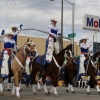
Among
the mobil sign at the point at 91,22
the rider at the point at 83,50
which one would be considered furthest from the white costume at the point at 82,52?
the mobil sign at the point at 91,22

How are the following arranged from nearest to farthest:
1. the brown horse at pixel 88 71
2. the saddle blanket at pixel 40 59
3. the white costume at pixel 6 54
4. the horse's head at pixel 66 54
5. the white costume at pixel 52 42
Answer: the horse's head at pixel 66 54
the white costume at pixel 6 54
the white costume at pixel 52 42
the saddle blanket at pixel 40 59
the brown horse at pixel 88 71

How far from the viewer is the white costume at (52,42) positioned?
1825 cm

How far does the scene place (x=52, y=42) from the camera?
1855 centimetres

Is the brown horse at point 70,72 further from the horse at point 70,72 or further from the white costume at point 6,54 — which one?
the white costume at point 6,54

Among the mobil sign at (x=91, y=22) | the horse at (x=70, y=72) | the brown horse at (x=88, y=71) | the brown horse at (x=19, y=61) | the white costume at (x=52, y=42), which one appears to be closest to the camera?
the brown horse at (x=19, y=61)

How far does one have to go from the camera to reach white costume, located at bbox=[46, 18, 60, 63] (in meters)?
18.2

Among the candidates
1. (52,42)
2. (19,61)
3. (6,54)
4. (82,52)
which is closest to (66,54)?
(52,42)

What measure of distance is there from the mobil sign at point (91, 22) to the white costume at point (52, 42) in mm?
22613

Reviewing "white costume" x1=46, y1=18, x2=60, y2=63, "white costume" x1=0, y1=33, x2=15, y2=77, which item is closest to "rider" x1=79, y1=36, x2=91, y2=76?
"white costume" x1=46, y1=18, x2=60, y2=63

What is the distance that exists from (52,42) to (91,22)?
2420 centimetres

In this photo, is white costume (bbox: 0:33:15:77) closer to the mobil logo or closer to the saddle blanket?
the saddle blanket

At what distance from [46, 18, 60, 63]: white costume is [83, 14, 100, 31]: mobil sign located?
22.6 m

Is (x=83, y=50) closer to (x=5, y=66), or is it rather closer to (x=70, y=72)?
(x=70, y=72)

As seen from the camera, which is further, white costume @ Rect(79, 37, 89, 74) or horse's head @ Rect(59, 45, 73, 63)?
white costume @ Rect(79, 37, 89, 74)
